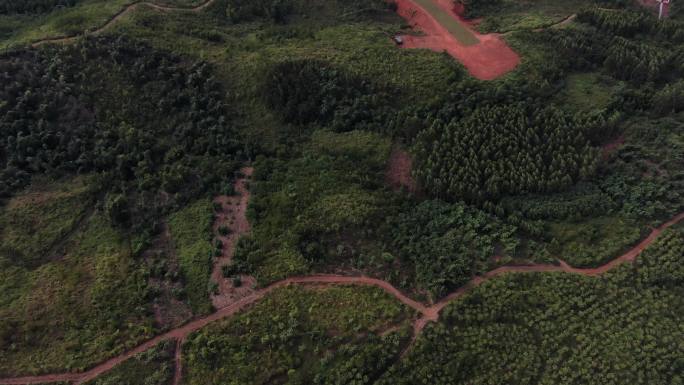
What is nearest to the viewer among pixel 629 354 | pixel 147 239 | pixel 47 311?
pixel 629 354

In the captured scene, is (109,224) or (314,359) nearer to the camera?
(314,359)

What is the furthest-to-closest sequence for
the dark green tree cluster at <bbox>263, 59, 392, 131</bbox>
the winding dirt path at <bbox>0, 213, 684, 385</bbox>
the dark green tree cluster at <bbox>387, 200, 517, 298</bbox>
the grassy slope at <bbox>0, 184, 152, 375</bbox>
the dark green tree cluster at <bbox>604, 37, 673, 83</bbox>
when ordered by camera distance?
the dark green tree cluster at <bbox>604, 37, 673, 83</bbox> < the dark green tree cluster at <bbox>263, 59, 392, 131</bbox> < the dark green tree cluster at <bbox>387, 200, 517, 298</bbox> < the grassy slope at <bbox>0, 184, 152, 375</bbox> < the winding dirt path at <bbox>0, 213, 684, 385</bbox>

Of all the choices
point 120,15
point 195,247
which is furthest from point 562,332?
point 120,15

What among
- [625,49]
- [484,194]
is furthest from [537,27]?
[484,194]

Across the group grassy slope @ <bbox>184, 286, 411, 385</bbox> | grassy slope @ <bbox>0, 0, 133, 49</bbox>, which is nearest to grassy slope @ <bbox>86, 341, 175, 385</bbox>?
grassy slope @ <bbox>184, 286, 411, 385</bbox>

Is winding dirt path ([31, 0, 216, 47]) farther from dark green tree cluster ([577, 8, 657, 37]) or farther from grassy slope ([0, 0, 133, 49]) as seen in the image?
dark green tree cluster ([577, 8, 657, 37])

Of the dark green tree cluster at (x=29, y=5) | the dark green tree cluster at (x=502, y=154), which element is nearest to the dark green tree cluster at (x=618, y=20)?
the dark green tree cluster at (x=502, y=154)

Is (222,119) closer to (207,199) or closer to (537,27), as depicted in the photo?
(207,199)
